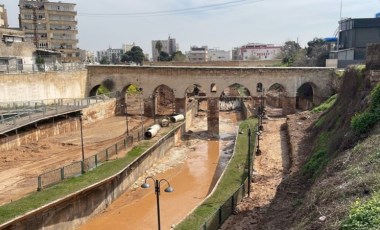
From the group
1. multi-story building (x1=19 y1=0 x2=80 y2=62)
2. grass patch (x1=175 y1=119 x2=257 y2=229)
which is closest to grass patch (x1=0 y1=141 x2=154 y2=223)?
grass patch (x1=175 y1=119 x2=257 y2=229)

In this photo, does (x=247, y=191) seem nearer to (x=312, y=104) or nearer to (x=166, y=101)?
(x=312, y=104)

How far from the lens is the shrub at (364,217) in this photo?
7964 mm

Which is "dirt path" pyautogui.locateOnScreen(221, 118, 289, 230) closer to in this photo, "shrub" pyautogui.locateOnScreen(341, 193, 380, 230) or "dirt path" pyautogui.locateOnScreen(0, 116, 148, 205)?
"shrub" pyautogui.locateOnScreen(341, 193, 380, 230)

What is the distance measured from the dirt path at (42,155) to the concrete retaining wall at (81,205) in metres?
2.55

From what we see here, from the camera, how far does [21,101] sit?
1310 inches

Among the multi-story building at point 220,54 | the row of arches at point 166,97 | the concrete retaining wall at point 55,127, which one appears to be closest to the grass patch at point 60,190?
the concrete retaining wall at point 55,127

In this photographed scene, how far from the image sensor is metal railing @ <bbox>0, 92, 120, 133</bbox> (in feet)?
86.0

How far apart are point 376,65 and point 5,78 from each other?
102 ft

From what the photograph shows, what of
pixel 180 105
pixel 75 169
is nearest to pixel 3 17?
pixel 180 105

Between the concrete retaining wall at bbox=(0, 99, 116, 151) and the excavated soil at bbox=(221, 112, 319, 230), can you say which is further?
the concrete retaining wall at bbox=(0, 99, 116, 151)

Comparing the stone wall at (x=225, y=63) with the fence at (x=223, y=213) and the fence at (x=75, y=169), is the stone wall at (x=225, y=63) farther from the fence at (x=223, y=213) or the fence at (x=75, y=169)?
the fence at (x=223, y=213)

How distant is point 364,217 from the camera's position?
823cm

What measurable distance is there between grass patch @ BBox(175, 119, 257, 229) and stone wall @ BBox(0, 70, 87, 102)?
21.5 m

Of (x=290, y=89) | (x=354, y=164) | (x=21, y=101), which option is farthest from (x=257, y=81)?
(x=354, y=164)
